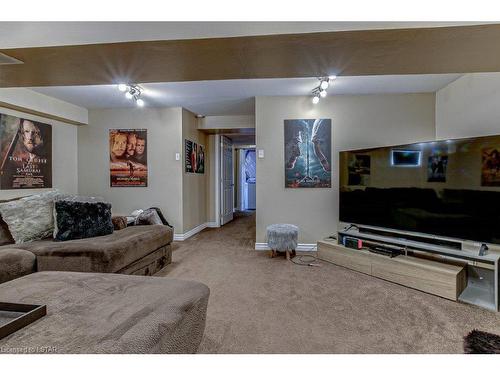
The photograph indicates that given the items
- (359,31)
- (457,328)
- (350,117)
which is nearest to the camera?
(359,31)

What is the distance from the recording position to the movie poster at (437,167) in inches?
92.6

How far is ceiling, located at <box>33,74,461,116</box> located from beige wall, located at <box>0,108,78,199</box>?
474mm

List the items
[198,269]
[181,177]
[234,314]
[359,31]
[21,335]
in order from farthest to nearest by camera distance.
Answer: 1. [181,177]
2. [198,269]
3. [234,314]
4. [359,31]
5. [21,335]

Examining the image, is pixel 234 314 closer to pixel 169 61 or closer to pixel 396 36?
pixel 169 61

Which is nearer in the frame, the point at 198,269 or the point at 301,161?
the point at 198,269

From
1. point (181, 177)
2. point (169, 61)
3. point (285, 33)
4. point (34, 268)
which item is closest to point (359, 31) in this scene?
point (285, 33)

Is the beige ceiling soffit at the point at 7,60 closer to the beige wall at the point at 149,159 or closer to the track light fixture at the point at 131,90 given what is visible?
the track light fixture at the point at 131,90

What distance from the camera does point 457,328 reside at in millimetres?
1751

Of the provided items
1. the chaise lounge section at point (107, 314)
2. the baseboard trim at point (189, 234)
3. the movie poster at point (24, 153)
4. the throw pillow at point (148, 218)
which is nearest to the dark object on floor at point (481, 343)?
the chaise lounge section at point (107, 314)

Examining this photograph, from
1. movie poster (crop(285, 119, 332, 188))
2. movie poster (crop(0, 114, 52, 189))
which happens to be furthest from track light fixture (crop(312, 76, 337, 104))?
movie poster (crop(0, 114, 52, 189))

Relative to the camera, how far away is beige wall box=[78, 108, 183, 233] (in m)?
4.32

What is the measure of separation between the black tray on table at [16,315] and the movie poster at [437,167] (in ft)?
9.70

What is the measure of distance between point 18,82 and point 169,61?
1549 mm

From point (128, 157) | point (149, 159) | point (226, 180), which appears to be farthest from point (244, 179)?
point (128, 157)
